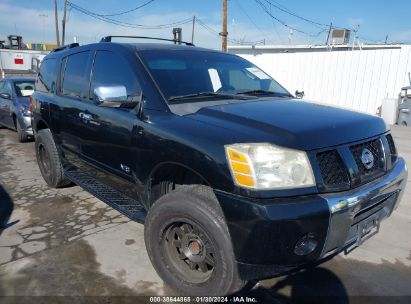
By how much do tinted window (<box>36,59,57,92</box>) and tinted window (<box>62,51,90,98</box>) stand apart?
1.55 ft

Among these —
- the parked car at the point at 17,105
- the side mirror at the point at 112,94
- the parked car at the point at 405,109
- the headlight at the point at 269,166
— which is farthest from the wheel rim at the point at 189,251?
the parked car at the point at 405,109

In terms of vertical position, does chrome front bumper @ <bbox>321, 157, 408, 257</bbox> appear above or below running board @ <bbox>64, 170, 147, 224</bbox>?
above

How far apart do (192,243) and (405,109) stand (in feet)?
34.3

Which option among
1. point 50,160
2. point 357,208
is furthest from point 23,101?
point 357,208

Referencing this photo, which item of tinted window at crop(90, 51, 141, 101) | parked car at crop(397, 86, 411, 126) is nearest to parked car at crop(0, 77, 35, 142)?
tinted window at crop(90, 51, 141, 101)

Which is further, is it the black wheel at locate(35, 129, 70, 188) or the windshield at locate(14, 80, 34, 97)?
the windshield at locate(14, 80, 34, 97)

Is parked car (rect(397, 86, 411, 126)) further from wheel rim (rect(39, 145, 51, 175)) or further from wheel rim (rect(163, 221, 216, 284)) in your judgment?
wheel rim (rect(163, 221, 216, 284))

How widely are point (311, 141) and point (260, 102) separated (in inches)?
36.4

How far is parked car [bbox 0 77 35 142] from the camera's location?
7.98 m

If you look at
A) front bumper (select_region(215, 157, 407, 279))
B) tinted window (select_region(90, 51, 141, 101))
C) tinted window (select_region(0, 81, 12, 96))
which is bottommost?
front bumper (select_region(215, 157, 407, 279))

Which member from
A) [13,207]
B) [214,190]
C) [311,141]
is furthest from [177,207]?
[13,207]

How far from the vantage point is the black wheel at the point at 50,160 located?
189 inches

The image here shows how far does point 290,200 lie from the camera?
7.11 ft

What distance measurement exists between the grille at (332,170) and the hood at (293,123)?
67mm
